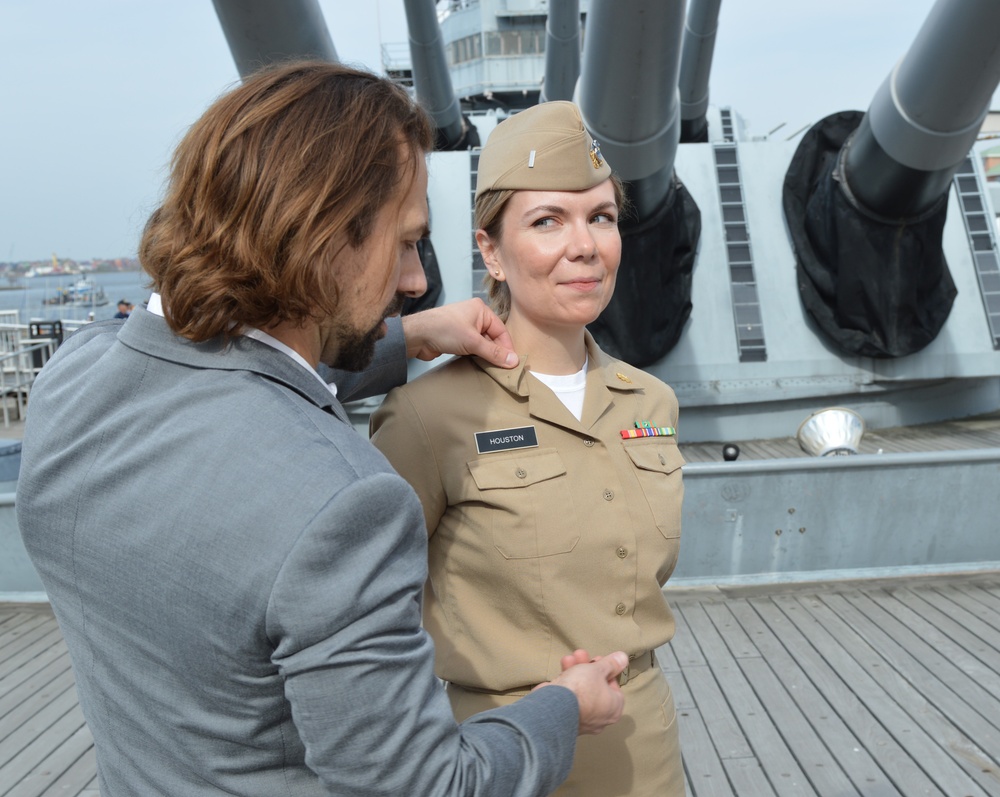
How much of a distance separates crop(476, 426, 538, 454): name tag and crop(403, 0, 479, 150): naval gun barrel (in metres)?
6.90

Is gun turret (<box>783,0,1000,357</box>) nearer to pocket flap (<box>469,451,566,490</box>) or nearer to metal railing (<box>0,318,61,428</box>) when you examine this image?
pocket flap (<box>469,451,566,490</box>)

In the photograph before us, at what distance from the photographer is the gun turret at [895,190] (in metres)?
4.04

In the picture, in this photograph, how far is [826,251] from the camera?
5.58 meters

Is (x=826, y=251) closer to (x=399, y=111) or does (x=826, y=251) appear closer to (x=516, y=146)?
(x=516, y=146)

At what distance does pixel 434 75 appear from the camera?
27.1 feet

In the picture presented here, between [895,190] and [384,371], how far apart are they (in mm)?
4267

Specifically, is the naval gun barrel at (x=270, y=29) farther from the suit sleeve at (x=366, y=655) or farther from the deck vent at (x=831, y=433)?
the suit sleeve at (x=366, y=655)

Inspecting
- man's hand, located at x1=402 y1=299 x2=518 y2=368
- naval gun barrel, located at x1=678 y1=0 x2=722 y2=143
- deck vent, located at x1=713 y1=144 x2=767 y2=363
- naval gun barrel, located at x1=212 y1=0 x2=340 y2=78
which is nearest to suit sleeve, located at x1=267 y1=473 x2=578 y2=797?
man's hand, located at x1=402 y1=299 x2=518 y2=368

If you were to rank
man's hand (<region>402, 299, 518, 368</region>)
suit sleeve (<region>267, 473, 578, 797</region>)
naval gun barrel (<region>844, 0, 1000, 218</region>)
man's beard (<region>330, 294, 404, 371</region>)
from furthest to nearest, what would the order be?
naval gun barrel (<region>844, 0, 1000, 218</region>) < man's hand (<region>402, 299, 518, 368</region>) < man's beard (<region>330, 294, 404, 371</region>) < suit sleeve (<region>267, 473, 578, 797</region>)

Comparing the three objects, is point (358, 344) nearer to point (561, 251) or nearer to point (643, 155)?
point (561, 251)

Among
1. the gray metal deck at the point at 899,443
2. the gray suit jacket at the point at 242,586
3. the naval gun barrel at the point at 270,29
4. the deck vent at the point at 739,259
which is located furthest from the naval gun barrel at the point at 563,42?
the gray suit jacket at the point at 242,586

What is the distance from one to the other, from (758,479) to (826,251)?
2.73m

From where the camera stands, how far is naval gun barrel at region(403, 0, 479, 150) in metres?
7.93

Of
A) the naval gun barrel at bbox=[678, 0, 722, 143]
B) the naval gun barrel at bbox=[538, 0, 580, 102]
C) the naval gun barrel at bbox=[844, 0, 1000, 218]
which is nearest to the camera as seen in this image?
the naval gun barrel at bbox=[844, 0, 1000, 218]
